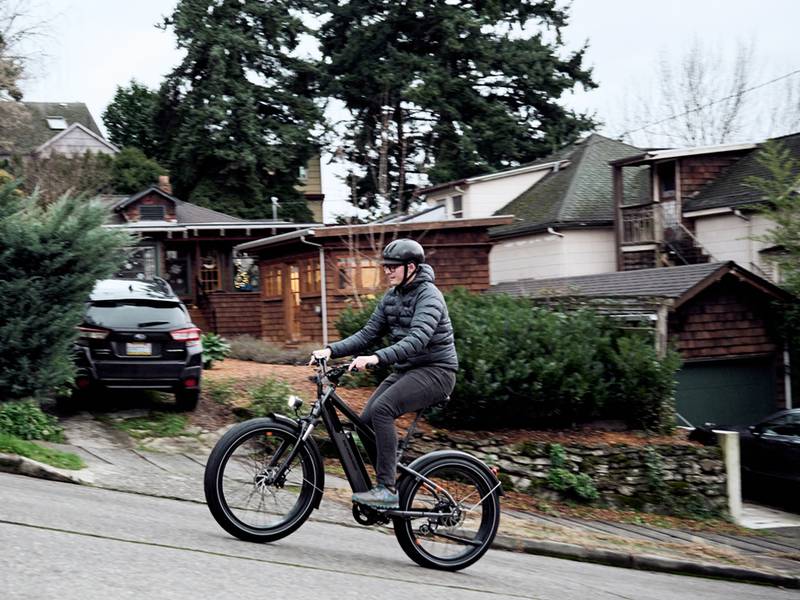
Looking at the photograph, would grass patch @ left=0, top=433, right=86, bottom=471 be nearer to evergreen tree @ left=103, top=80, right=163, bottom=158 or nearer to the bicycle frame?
the bicycle frame

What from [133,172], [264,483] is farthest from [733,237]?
[133,172]

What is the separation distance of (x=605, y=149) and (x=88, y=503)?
33.6m

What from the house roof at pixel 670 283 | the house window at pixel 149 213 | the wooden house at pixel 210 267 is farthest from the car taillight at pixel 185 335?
the house window at pixel 149 213

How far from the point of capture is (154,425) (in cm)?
1298

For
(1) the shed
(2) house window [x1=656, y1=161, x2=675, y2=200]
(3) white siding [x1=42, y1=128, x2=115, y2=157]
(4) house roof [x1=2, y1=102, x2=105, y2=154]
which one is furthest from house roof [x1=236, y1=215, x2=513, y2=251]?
(4) house roof [x1=2, y1=102, x2=105, y2=154]

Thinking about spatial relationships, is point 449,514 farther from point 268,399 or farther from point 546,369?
point 546,369

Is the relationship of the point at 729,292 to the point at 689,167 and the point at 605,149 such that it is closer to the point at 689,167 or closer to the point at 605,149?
the point at 689,167

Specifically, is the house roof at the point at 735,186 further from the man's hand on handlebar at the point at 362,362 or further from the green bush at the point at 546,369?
the man's hand on handlebar at the point at 362,362

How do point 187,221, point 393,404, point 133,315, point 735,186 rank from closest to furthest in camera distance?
1. point 393,404
2. point 133,315
3. point 735,186
4. point 187,221

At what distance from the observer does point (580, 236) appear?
34750mm

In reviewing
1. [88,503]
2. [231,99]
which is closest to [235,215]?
[231,99]

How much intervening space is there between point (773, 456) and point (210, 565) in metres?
13.9

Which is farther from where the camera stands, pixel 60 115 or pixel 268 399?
pixel 60 115

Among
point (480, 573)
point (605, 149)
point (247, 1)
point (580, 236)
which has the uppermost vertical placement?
point (247, 1)
